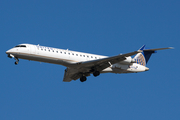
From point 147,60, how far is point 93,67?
7494mm

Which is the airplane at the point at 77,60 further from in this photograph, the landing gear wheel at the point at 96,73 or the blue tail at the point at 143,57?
the blue tail at the point at 143,57

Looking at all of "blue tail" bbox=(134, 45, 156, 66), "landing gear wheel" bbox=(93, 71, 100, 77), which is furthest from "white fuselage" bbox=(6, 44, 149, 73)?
"blue tail" bbox=(134, 45, 156, 66)

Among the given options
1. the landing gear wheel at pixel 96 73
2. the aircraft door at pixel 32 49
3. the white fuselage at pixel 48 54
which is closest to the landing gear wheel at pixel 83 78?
the landing gear wheel at pixel 96 73

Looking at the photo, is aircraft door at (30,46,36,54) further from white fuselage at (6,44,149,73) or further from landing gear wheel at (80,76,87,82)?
landing gear wheel at (80,76,87,82)

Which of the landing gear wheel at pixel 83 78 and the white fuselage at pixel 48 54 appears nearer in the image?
the white fuselage at pixel 48 54

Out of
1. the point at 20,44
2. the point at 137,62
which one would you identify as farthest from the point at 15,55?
the point at 137,62

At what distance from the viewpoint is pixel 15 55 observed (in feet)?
71.8

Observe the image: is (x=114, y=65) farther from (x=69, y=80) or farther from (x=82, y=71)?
(x=69, y=80)

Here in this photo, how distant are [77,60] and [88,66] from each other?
1236mm

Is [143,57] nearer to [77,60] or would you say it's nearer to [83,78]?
[83,78]

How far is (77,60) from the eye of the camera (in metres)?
23.1

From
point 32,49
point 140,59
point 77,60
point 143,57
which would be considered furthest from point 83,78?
point 143,57

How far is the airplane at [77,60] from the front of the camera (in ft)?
72.2

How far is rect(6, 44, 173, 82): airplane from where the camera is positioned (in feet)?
72.2
